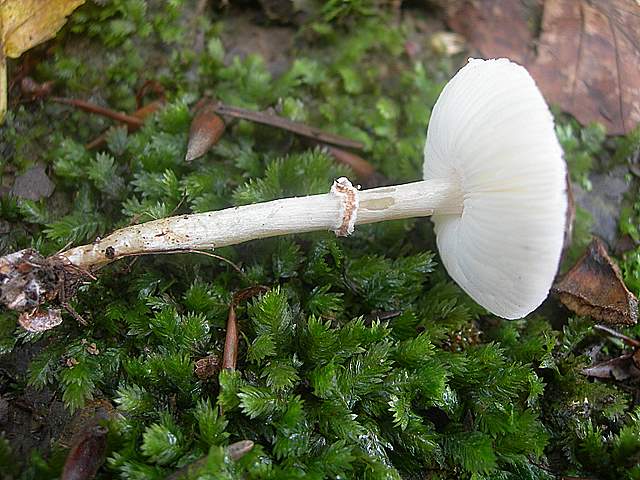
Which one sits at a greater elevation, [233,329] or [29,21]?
[29,21]

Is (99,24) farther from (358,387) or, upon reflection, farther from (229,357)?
(358,387)

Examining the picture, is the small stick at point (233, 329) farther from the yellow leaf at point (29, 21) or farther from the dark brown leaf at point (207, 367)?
the yellow leaf at point (29, 21)

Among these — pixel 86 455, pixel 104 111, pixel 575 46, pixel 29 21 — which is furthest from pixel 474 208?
pixel 29 21

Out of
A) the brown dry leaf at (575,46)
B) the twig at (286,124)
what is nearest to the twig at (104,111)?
the twig at (286,124)

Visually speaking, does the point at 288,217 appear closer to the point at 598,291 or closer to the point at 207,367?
the point at 207,367

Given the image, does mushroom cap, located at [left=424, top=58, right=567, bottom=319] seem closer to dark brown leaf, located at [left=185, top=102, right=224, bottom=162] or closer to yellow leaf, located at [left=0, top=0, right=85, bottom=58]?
dark brown leaf, located at [left=185, top=102, right=224, bottom=162]

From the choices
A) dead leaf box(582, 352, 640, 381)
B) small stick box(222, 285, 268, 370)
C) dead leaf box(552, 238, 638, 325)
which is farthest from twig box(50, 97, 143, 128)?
dead leaf box(582, 352, 640, 381)

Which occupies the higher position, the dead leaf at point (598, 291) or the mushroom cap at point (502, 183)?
the mushroom cap at point (502, 183)
